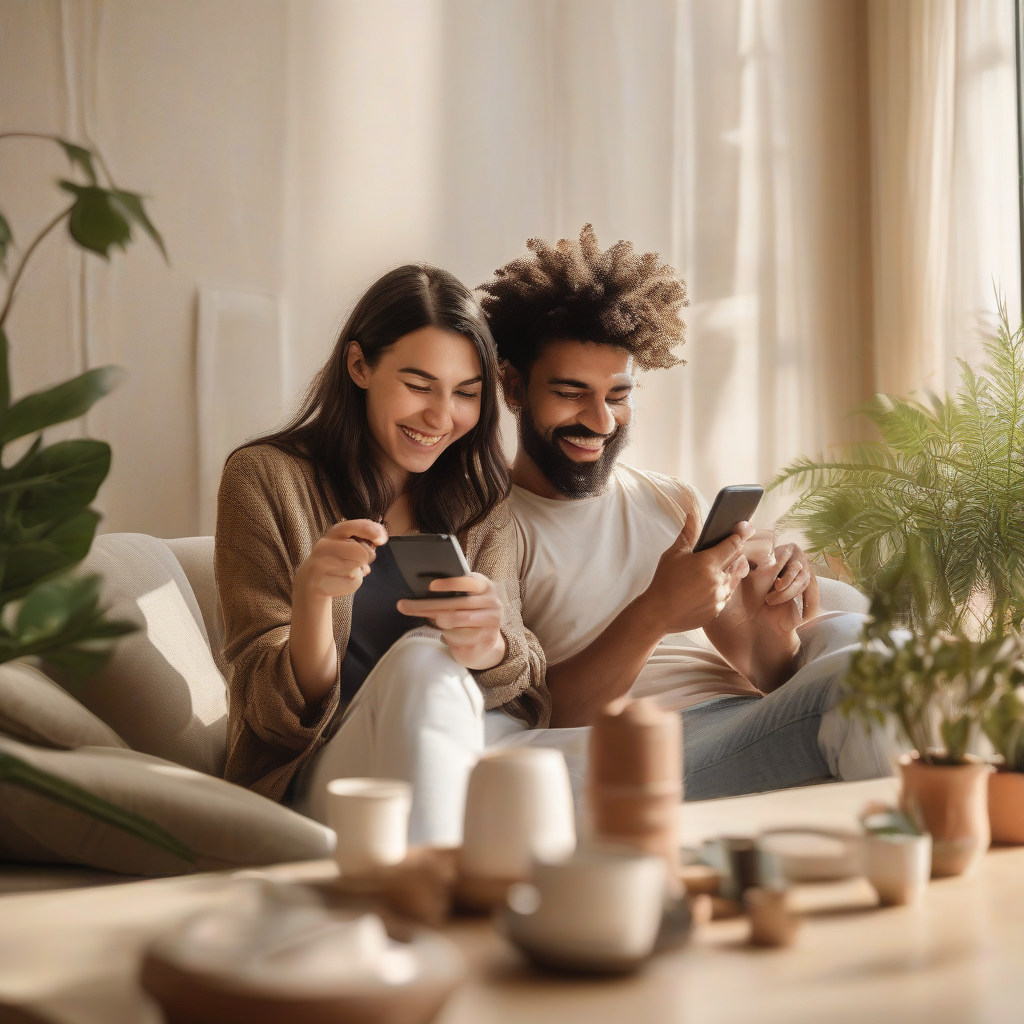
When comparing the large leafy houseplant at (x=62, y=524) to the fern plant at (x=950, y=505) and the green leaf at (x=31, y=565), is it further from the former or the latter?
the fern plant at (x=950, y=505)

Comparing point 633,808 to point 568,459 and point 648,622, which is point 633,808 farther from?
point 568,459

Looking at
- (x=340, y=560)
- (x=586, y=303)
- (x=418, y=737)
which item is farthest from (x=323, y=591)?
(x=586, y=303)

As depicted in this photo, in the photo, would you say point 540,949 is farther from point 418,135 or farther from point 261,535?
point 418,135

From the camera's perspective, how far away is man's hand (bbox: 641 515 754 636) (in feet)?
5.82

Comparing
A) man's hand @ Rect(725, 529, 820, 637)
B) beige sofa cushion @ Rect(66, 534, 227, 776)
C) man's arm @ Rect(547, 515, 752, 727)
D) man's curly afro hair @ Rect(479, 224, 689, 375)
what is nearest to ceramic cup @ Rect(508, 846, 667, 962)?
beige sofa cushion @ Rect(66, 534, 227, 776)

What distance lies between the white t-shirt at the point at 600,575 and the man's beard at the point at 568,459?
4 cm

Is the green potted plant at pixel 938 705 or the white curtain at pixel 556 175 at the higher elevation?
the white curtain at pixel 556 175

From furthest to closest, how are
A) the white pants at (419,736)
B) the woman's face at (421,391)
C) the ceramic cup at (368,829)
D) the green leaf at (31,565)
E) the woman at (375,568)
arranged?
the woman's face at (421,391) < the woman at (375,568) < the white pants at (419,736) < the green leaf at (31,565) < the ceramic cup at (368,829)

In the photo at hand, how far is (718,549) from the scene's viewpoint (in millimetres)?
1791

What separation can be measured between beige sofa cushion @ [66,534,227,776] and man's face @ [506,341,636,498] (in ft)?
2.43

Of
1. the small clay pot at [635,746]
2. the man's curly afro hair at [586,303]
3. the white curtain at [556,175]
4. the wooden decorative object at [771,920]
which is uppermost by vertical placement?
the white curtain at [556,175]

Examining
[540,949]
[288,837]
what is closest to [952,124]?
[288,837]

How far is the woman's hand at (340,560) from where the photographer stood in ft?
4.69

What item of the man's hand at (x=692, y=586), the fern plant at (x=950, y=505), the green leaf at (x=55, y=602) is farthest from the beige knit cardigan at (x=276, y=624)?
the fern plant at (x=950, y=505)
